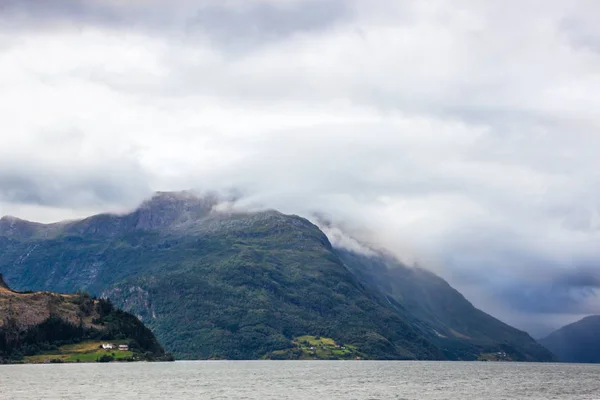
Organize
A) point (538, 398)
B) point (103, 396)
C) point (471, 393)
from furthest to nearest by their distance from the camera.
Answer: point (471, 393)
point (538, 398)
point (103, 396)

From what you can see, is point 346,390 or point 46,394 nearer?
point 46,394

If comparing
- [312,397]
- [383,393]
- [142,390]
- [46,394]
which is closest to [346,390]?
[383,393]

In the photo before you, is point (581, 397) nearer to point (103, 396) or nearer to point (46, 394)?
point (103, 396)

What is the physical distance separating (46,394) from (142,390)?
2593 cm

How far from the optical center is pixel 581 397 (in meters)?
186

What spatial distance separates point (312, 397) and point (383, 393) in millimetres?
24515

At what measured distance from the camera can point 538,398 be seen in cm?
18138

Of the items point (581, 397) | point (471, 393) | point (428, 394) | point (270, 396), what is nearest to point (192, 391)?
point (270, 396)

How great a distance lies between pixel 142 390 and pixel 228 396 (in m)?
28.5

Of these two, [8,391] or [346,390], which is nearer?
[8,391]

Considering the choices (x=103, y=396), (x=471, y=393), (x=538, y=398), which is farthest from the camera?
(x=471, y=393)

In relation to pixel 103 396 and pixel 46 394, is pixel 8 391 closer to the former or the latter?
pixel 46 394

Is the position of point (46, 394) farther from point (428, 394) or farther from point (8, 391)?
point (428, 394)

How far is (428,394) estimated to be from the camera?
18600 centimetres
